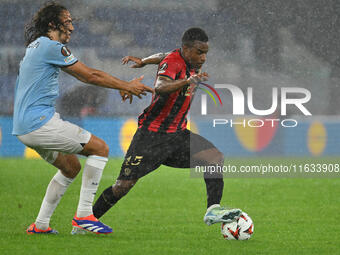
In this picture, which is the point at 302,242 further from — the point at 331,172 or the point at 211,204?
the point at 331,172

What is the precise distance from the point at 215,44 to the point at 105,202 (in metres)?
15.0

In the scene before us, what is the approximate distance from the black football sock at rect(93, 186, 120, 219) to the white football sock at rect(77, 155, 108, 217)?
8.3 inches

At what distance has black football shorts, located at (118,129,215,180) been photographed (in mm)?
5918

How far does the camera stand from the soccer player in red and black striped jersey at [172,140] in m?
5.91

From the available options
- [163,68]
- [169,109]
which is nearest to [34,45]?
[163,68]

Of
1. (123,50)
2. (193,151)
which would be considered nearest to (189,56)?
(193,151)

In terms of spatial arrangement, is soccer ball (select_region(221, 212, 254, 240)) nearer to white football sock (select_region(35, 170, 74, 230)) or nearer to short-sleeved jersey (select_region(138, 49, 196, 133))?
short-sleeved jersey (select_region(138, 49, 196, 133))

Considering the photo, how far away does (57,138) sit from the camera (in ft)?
17.9

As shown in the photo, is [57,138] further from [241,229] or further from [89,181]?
[241,229]

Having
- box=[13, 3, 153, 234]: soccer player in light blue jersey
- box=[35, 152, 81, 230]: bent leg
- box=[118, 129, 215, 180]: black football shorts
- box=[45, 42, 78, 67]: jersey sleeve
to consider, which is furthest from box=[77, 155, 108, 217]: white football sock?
box=[45, 42, 78, 67]: jersey sleeve

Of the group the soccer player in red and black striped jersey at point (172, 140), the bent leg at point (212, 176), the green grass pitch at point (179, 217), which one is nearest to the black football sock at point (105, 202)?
the soccer player in red and black striped jersey at point (172, 140)

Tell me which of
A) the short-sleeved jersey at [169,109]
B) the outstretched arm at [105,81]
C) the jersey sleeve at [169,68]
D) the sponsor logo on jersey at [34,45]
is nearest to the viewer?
the outstretched arm at [105,81]

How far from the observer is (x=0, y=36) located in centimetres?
1977

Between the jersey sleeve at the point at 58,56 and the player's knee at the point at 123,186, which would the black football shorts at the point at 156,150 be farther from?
the jersey sleeve at the point at 58,56
